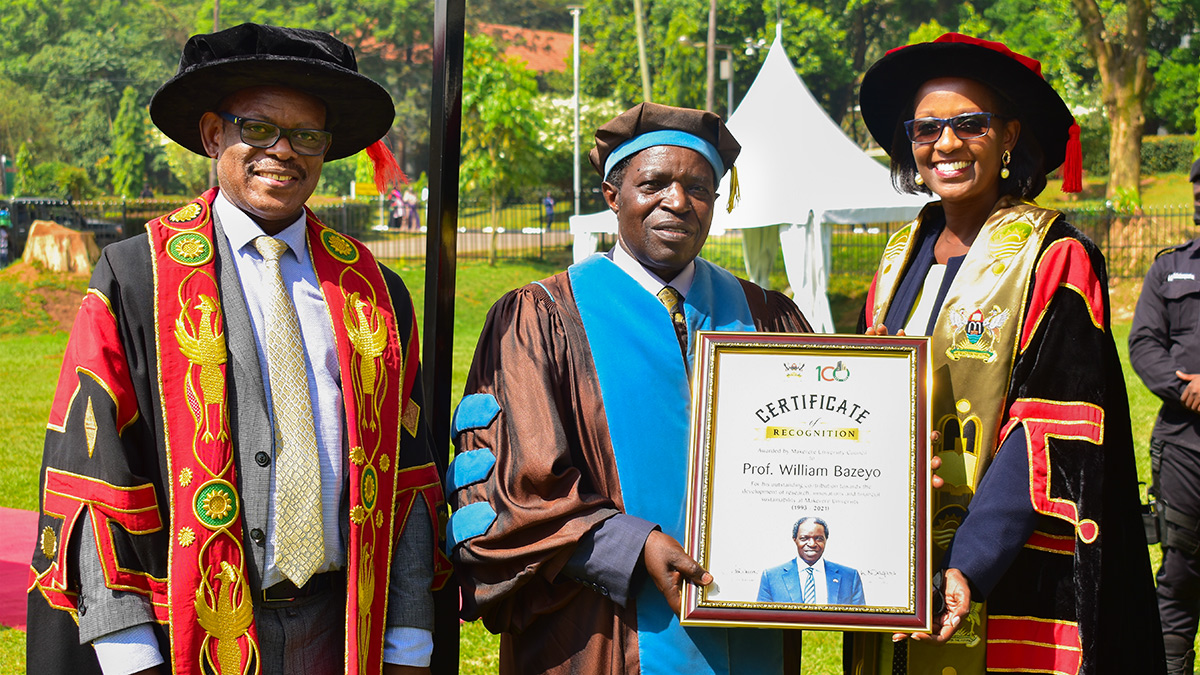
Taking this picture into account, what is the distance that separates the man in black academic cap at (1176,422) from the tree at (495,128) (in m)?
18.5

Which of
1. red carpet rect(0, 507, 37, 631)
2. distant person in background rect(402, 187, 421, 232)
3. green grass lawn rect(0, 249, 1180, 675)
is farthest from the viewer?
distant person in background rect(402, 187, 421, 232)

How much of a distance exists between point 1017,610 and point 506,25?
64647 millimetres

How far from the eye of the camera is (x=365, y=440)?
229 cm

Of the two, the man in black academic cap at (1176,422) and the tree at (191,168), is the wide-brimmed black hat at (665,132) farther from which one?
the tree at (191,168)

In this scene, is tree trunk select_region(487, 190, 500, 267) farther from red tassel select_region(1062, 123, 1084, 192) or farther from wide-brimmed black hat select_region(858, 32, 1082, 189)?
wide-brimmed black hat select_region(858, 32, 1082, 189)

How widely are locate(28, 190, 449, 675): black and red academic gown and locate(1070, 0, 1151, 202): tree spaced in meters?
20.6

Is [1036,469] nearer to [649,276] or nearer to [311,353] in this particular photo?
[649,276]

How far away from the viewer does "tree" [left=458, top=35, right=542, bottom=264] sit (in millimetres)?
23078

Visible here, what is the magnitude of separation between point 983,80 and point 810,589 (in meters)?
1.35

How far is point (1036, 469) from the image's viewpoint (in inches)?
95.7

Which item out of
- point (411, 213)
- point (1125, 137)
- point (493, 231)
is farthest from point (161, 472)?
point (411, 213)

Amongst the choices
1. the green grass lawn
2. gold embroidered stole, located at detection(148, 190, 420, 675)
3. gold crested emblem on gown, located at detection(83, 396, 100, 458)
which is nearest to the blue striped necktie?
gold embroidered stole, located at detection(148, 190, 420, 675)

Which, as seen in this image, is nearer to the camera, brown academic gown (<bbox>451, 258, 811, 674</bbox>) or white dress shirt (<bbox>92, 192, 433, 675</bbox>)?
white dress shirt (<bbox>92, 192, 433, 675</bbox>)

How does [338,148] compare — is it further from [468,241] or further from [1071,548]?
[468,241]
